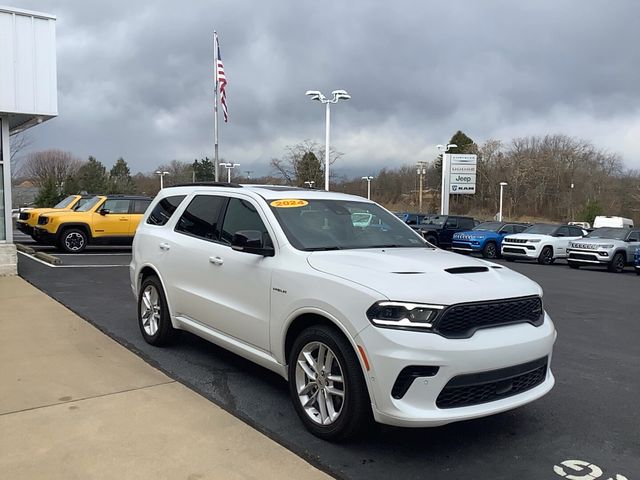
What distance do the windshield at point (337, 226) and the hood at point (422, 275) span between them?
10.1 inches

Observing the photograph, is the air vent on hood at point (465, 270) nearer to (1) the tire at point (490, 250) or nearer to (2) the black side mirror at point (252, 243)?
(2) the black side mirror at point (252, 243)

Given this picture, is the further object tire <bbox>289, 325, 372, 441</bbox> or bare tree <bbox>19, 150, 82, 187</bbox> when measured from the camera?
bare tree <bbox>19, 150, 82, 187</bbox>

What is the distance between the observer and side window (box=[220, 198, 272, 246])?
188 inches

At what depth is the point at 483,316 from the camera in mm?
3568

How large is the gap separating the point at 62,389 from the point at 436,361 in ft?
10.4

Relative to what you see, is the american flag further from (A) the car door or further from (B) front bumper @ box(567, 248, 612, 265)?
(B) front bumper @ box(567, 248, 612, 265)

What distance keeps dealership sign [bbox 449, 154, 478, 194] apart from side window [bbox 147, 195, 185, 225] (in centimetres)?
3640

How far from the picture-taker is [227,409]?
168 inches

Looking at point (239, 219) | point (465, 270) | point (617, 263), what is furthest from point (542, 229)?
point (465, 270)

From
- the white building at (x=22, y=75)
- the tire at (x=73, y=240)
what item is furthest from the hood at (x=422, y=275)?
the tire at (x=73, y=240)

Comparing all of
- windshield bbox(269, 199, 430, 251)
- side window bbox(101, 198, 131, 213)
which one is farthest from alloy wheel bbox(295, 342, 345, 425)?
side window bbox(101, 198, 131, 213)

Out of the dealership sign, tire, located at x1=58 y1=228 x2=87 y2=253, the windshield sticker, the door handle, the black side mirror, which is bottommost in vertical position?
tire, located at x1=58 y1=228 x2=87 y2=253

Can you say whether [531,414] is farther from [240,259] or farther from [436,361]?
[240,259]

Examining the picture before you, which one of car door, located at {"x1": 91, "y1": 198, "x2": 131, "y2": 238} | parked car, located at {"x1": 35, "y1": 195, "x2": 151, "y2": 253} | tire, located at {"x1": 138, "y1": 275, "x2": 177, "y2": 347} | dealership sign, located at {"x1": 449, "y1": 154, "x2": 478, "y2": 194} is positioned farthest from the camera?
dealership sign, located at {"x1": 449, "y1": 154, "x2": 478, "y2": 194}
